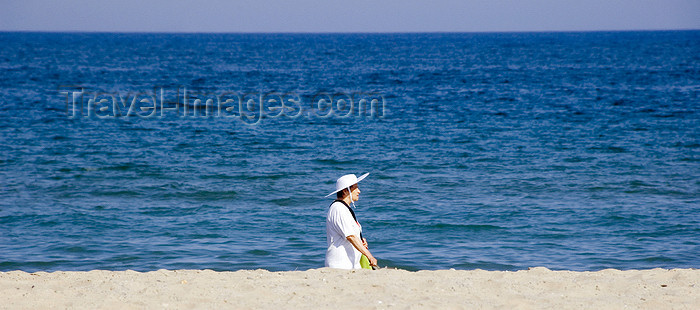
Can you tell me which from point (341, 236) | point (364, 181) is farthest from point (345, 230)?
point (364, 181)

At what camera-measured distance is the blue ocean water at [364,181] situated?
35.5 feet

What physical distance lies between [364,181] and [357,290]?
30.4 feet

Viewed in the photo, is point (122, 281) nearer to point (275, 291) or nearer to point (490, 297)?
point (275, 291)

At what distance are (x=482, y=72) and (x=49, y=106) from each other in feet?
107

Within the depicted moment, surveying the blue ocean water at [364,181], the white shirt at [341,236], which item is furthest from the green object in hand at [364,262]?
the blue ocean water at [364,181]

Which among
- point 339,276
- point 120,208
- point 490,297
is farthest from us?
point 120,208

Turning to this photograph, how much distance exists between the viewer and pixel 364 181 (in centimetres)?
1602

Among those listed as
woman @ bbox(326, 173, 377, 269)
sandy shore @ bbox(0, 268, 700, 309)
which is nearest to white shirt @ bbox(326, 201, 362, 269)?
woman @ bbox(326, 173, 377, 269)

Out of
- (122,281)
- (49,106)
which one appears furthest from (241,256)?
(49,106)

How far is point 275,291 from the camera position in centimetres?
688

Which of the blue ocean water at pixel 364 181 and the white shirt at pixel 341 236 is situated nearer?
the white shirt at pixel 341 236

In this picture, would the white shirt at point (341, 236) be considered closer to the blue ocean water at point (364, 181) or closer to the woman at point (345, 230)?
the woman at point (345, 230)

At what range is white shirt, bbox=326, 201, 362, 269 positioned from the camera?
735 centimetres

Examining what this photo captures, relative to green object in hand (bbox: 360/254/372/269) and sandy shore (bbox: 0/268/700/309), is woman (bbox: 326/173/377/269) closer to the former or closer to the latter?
green object in hand (bbox: 360/254/372/269)
